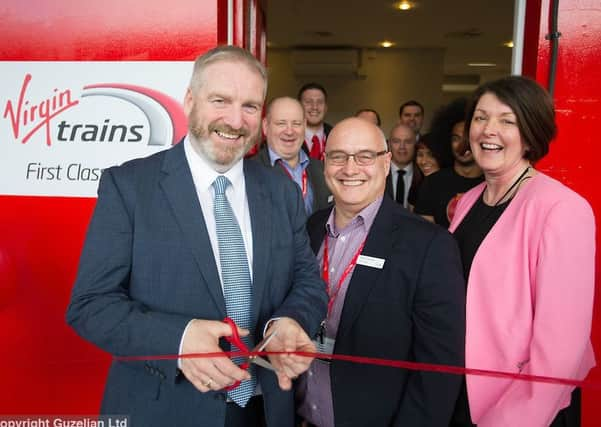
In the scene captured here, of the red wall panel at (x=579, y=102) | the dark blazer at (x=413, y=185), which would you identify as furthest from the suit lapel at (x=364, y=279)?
the dark blazer at (x=413, y=185)

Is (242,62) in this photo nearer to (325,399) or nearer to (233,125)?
(233,125)

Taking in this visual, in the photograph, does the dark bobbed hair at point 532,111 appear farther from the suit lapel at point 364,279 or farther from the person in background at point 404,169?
the person in background at point 404,169

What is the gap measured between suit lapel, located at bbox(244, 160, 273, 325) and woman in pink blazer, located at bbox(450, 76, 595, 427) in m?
0.78

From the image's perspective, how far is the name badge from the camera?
167cm

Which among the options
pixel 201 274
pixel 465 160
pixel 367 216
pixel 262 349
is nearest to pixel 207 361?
pixel 262 349

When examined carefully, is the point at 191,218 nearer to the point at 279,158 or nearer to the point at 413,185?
the point at 279,158

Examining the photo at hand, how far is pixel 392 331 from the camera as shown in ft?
5.37

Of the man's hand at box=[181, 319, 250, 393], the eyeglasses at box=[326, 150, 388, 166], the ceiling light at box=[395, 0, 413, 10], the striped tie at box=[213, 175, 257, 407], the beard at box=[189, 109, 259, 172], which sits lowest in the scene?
the man's hand at box=[181, 319, 250, 393]

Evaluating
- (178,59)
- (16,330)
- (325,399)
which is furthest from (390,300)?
(16,330)

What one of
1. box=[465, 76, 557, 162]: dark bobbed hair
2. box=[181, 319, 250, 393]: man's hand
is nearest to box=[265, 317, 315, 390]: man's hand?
box=[181, 319, 250, 393]: man's hand

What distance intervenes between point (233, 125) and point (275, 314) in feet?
1.79

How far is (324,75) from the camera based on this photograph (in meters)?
10.4

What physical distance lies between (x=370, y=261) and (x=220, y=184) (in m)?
0.58

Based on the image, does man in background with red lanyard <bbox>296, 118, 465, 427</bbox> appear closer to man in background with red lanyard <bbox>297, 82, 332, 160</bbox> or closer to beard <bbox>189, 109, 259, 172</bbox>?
beard <bbox>189, 109, 259, 172</bbox>
